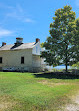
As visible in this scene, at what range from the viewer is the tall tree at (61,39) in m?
21.7

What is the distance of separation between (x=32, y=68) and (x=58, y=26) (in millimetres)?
9732

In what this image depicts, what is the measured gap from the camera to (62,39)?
2236 centimetres

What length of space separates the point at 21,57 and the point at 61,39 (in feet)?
33.2

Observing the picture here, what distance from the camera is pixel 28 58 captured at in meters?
27.1

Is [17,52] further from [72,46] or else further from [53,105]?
[53,105]

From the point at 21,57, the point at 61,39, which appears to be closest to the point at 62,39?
the point at 61,39

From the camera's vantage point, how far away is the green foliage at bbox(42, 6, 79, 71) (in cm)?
2164

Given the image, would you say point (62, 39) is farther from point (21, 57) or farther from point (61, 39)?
point (21, 57)

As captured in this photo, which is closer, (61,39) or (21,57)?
(61,39)

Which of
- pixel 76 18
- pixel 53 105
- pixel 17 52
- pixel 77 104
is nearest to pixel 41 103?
pixel 53 105

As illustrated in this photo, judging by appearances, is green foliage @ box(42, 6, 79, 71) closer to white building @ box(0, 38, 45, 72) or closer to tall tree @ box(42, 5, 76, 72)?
tall tree @ box(42, 5, 76, 72)

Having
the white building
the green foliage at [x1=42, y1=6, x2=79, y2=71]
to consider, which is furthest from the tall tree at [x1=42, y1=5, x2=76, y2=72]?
the white building

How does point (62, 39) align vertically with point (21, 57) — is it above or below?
above

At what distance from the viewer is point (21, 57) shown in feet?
92.4
